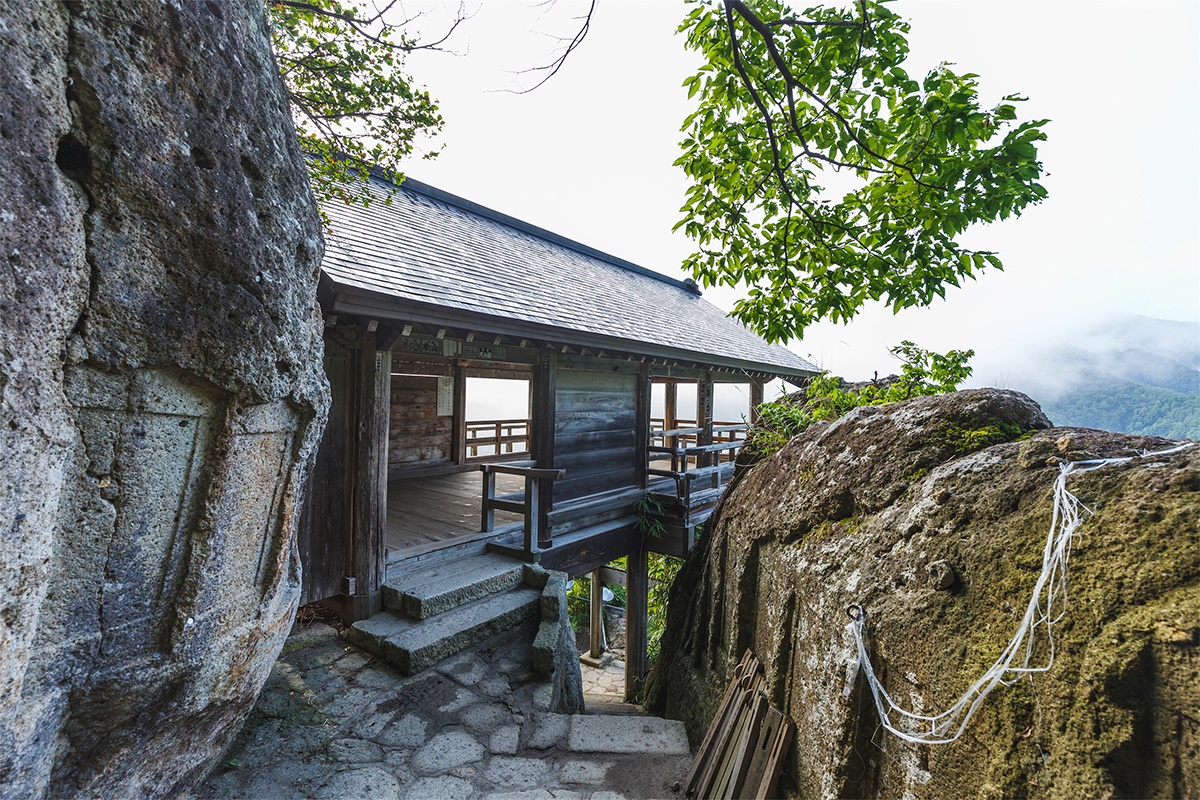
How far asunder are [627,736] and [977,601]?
2.49 m

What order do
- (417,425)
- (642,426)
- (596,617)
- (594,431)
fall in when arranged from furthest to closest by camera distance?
(596,617) < (417,425) < (642,426) < (594,431)

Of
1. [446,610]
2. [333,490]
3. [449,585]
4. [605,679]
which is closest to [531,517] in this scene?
[449,585]

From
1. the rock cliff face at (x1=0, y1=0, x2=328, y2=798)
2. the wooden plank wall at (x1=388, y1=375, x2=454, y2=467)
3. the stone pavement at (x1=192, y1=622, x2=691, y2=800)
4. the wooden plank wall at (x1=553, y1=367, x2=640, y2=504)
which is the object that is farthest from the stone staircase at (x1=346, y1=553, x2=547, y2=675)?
the wooden plank wall at (x1=388, y1=375, x2=454, y2=467)

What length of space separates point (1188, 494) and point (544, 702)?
3529 millimetres

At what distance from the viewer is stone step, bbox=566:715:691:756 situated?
2.92m

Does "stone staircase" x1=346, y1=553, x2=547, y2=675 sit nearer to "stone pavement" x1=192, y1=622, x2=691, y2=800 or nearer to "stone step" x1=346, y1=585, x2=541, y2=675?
"stone step" x1=346, y1=585, x2=541, y2=675

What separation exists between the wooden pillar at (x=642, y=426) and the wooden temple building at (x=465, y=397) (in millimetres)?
24

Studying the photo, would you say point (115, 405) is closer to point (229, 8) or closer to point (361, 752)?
point (229, 8)

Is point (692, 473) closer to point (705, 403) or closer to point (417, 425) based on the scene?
point (705, 403)

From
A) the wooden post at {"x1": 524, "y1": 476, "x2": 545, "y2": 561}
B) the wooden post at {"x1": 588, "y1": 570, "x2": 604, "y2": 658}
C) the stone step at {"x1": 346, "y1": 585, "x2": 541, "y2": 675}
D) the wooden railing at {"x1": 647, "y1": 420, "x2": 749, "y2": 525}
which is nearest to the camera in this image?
the stone step at {"x1": 346, "y1": 585, "x2": 541, "y2": 675}

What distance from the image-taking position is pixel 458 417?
10039mm

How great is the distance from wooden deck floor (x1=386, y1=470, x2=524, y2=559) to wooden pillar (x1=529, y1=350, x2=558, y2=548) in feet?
1.48

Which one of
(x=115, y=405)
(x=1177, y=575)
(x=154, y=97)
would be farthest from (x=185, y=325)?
(x=1177, y=575)

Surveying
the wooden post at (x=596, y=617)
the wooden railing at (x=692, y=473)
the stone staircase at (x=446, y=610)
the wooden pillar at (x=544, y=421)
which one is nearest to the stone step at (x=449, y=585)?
the stone staircase at (x=446, y=610)
